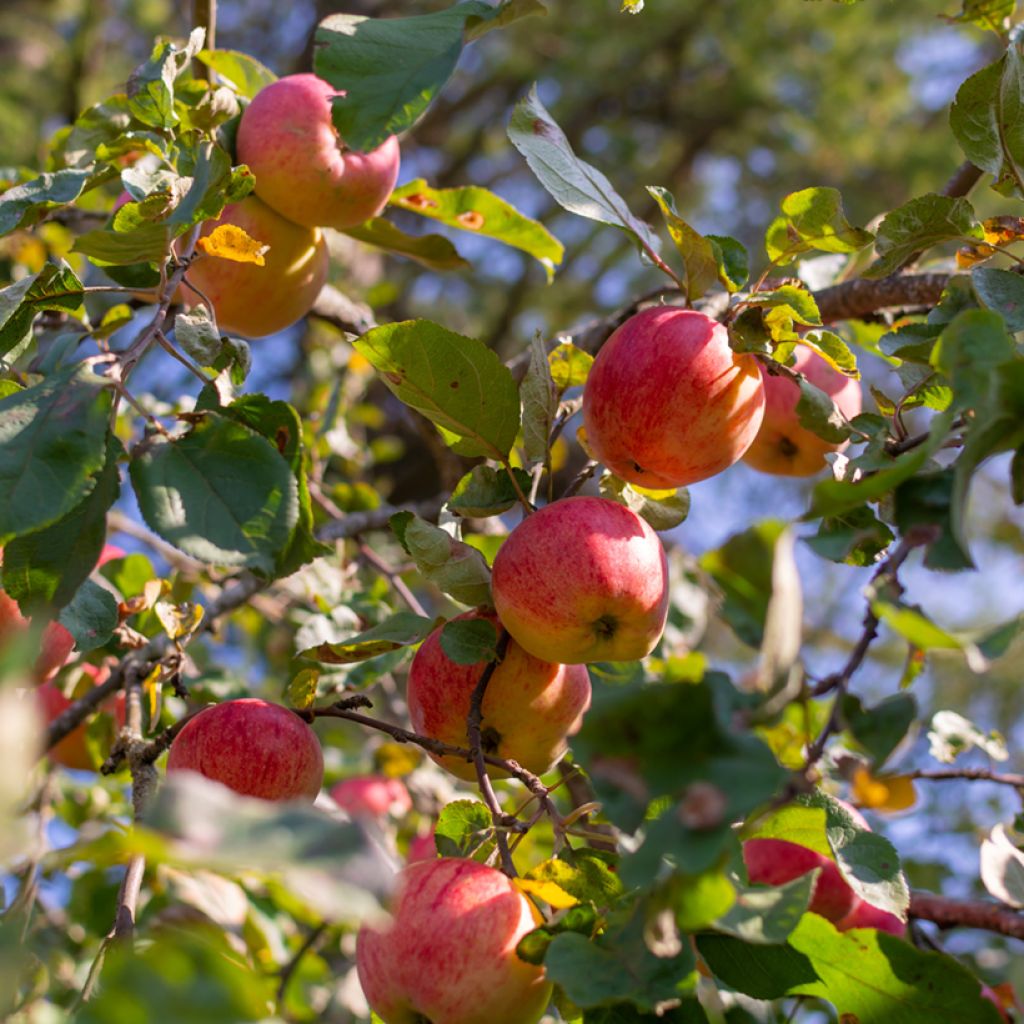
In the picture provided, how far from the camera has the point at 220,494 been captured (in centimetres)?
76

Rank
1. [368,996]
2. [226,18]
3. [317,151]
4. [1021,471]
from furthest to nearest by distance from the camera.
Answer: [226,18] < [317,151] < [368,996] < [1021,471]

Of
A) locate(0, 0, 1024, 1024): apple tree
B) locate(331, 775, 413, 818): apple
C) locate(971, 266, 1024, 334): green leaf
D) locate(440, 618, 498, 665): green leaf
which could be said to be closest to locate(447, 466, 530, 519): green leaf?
locate(0, 0, 1024, 1024): apple tree

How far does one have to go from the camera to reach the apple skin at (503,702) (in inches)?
37.6

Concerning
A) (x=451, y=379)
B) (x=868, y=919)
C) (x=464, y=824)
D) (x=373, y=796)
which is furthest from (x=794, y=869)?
(x=373, y=796)

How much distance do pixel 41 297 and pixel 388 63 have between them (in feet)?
1.26

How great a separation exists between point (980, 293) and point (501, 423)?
427 mm

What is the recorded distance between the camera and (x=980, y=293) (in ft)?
2.78

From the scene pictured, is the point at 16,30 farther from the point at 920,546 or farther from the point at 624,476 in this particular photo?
the point at 920,546

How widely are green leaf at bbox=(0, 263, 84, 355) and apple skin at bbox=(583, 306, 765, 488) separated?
0.50 m

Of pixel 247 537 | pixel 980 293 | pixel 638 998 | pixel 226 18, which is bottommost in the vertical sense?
pixel 226 18

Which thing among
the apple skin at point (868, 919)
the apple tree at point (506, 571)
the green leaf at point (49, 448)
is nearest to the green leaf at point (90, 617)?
the apple tree at point (506, 571)

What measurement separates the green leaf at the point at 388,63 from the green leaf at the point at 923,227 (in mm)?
403

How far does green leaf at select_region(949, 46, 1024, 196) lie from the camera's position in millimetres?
899

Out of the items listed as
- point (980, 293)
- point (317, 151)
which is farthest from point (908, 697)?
point (317, 151)
